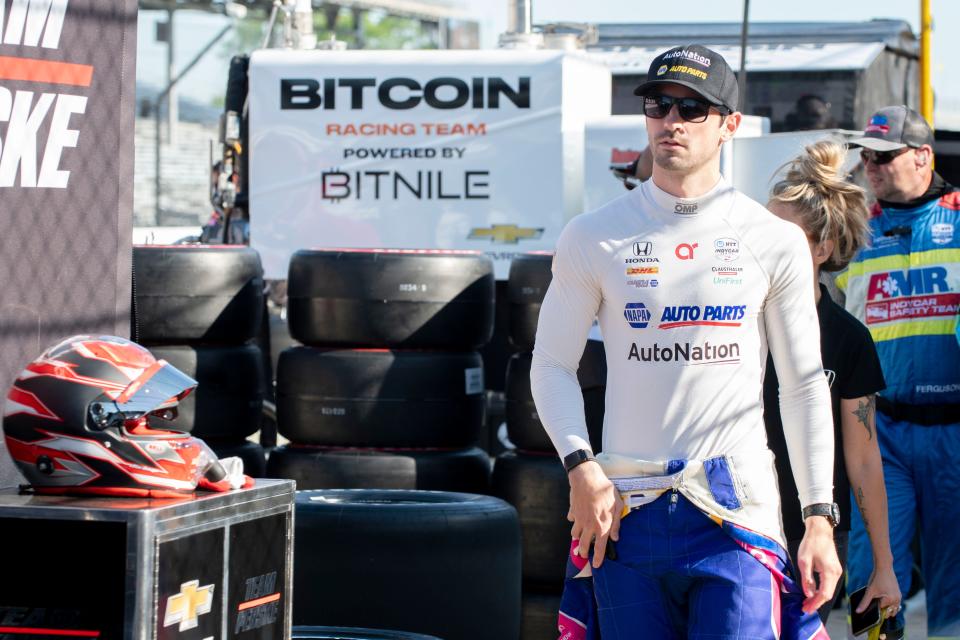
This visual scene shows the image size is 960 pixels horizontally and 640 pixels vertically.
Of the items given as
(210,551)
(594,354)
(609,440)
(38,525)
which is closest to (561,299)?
(609,440)

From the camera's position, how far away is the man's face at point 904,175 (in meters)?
5.32

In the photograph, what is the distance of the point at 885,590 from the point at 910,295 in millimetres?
1711

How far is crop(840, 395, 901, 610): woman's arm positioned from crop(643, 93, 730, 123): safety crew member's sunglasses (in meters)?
1.03

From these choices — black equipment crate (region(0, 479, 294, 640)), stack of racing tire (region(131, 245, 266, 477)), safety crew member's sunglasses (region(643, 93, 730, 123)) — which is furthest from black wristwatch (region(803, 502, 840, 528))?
stack of racing tire (region(131, 245, 266, 477))

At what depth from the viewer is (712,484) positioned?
304cm

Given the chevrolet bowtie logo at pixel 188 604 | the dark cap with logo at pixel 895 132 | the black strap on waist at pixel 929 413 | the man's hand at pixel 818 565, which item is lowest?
the chevrolet bowtie logo at pixel 188 604

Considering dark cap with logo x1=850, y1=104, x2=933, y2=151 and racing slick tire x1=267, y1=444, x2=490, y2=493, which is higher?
dark cap with logo x1=850, y1=104, x2=933, y2=151

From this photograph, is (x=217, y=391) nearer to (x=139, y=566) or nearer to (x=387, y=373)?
(x=387, y=373)

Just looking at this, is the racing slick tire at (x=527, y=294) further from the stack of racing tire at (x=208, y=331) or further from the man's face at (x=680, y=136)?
the man's face at (x=680, y=136)

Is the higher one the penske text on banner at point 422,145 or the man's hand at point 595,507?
the penske text on banner at point 422,145

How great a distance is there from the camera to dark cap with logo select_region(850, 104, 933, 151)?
5.27m

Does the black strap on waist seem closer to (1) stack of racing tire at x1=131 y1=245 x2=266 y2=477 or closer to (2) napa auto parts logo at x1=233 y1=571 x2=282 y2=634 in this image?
(2) napa auto parts logo at x1=233 y1=571 x2=282 y2=634

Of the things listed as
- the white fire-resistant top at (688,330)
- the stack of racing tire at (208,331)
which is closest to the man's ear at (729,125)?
the white fire-resistant top at (688,330)

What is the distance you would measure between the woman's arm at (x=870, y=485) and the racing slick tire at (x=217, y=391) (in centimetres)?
307
